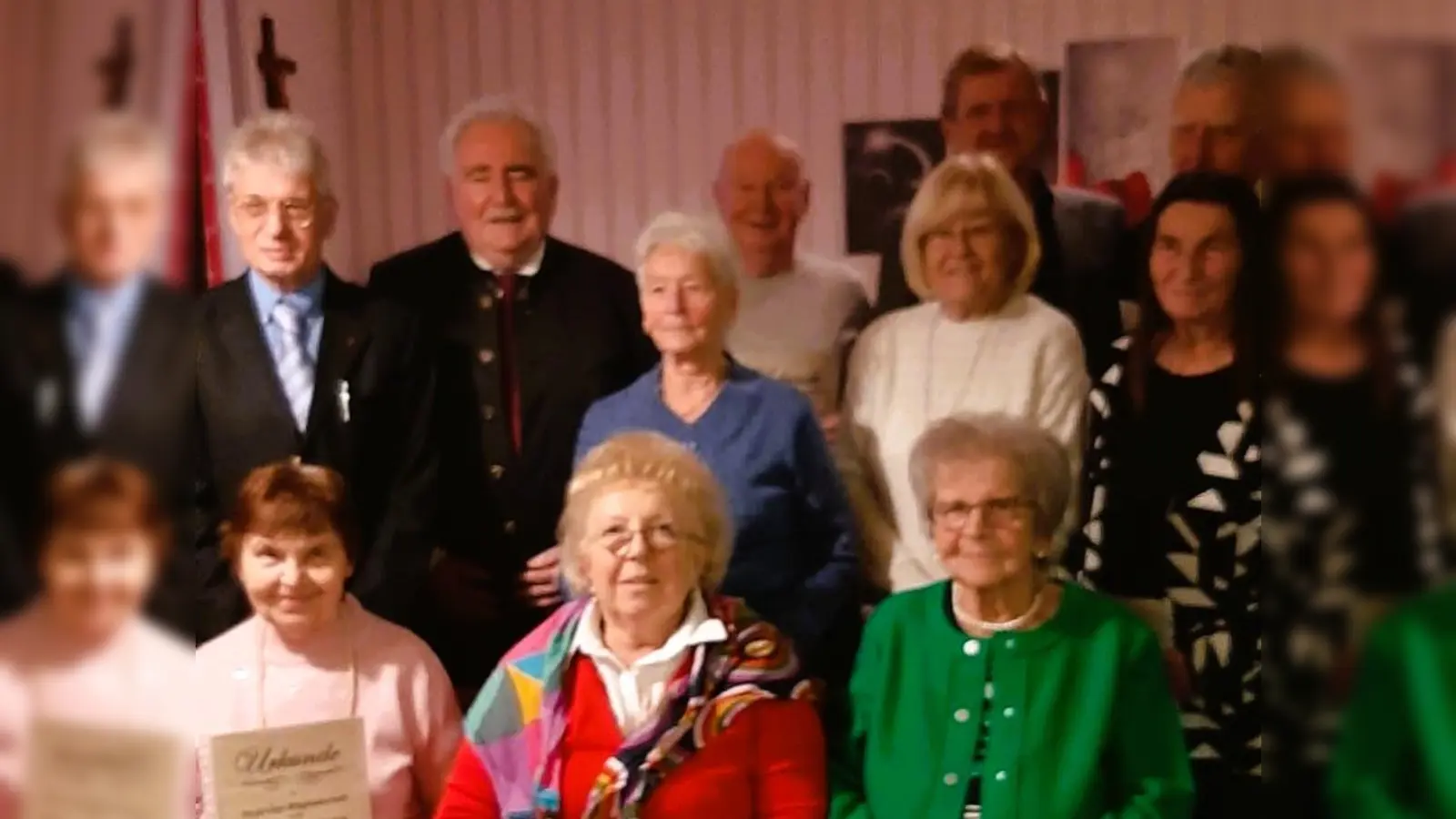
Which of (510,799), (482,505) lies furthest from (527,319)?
(510,799)

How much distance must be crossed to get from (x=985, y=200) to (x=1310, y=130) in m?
0.42

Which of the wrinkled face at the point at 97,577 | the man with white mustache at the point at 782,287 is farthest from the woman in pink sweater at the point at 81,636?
the man with white mustache at the point at 782,287

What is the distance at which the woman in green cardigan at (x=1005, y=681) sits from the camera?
189 cm

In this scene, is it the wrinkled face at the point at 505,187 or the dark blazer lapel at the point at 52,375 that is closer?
the dark blazer lapel at the point at 52,375

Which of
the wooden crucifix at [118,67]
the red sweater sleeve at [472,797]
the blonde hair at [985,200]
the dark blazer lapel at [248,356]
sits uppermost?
the wooden crucifix at [118,67]

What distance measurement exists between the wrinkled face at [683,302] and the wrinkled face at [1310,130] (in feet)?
2.39

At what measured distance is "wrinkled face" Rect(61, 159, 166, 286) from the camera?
1.88 m

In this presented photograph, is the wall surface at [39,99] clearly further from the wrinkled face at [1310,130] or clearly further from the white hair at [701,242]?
the wrinkled face at [1310,130]

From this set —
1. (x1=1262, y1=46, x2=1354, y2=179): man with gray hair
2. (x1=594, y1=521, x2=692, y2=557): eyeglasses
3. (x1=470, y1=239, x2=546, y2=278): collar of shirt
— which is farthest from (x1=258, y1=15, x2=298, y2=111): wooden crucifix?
(x1=1262, y1=46, x2=1354, y2=179): man with gray hair

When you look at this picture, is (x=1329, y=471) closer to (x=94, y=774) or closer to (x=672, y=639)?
(x=672, y=639)

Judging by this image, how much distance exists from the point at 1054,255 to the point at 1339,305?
393 millimetres

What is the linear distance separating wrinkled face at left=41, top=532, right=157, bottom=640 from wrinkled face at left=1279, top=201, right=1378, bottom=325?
56.2 inches

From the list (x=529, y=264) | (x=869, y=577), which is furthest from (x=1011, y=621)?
(x=529, y=264)

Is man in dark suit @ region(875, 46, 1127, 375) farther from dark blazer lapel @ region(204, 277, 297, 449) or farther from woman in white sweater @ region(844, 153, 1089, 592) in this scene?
dark blazer lapel @ region(204, 277, 297, 449)
